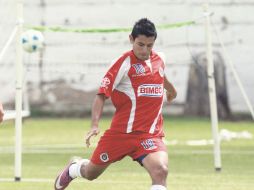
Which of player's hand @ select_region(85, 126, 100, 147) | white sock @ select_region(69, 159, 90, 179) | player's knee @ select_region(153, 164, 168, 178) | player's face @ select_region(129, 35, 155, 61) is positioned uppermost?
player's face @ select_region(129, 35, 155, 61)

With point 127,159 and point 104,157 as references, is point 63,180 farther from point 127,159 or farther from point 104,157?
point 127,159

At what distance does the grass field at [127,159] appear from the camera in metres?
12.4

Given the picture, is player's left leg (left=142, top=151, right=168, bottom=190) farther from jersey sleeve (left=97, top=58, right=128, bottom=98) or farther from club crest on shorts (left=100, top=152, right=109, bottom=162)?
jersey sleeve (left=97, top=58, right=128, bottom=98)

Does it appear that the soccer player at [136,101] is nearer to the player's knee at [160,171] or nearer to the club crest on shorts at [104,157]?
the club crest on shorts at [104,157]

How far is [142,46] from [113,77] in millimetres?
409

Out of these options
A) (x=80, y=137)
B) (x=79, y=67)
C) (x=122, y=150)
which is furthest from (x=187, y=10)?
(x=122, y=150)

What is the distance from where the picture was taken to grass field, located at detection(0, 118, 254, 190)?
12375 mm

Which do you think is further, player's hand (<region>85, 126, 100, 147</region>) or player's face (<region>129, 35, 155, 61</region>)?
player's face (<region>129, 35, 155, 61</region>)

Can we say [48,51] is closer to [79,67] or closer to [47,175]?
[79,67]

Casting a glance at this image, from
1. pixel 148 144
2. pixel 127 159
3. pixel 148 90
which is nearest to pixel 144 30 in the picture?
pixel 148 90

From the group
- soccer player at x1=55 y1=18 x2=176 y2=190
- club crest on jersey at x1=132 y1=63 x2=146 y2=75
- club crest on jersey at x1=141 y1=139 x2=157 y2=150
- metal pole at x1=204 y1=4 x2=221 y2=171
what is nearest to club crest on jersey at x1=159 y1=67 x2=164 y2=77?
soccer player at x1=55 y1=18 x2=176 y2=190

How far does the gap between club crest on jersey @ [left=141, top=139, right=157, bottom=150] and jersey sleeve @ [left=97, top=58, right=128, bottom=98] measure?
57 cm

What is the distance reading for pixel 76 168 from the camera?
10.7m

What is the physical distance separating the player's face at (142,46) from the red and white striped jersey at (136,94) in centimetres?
11
